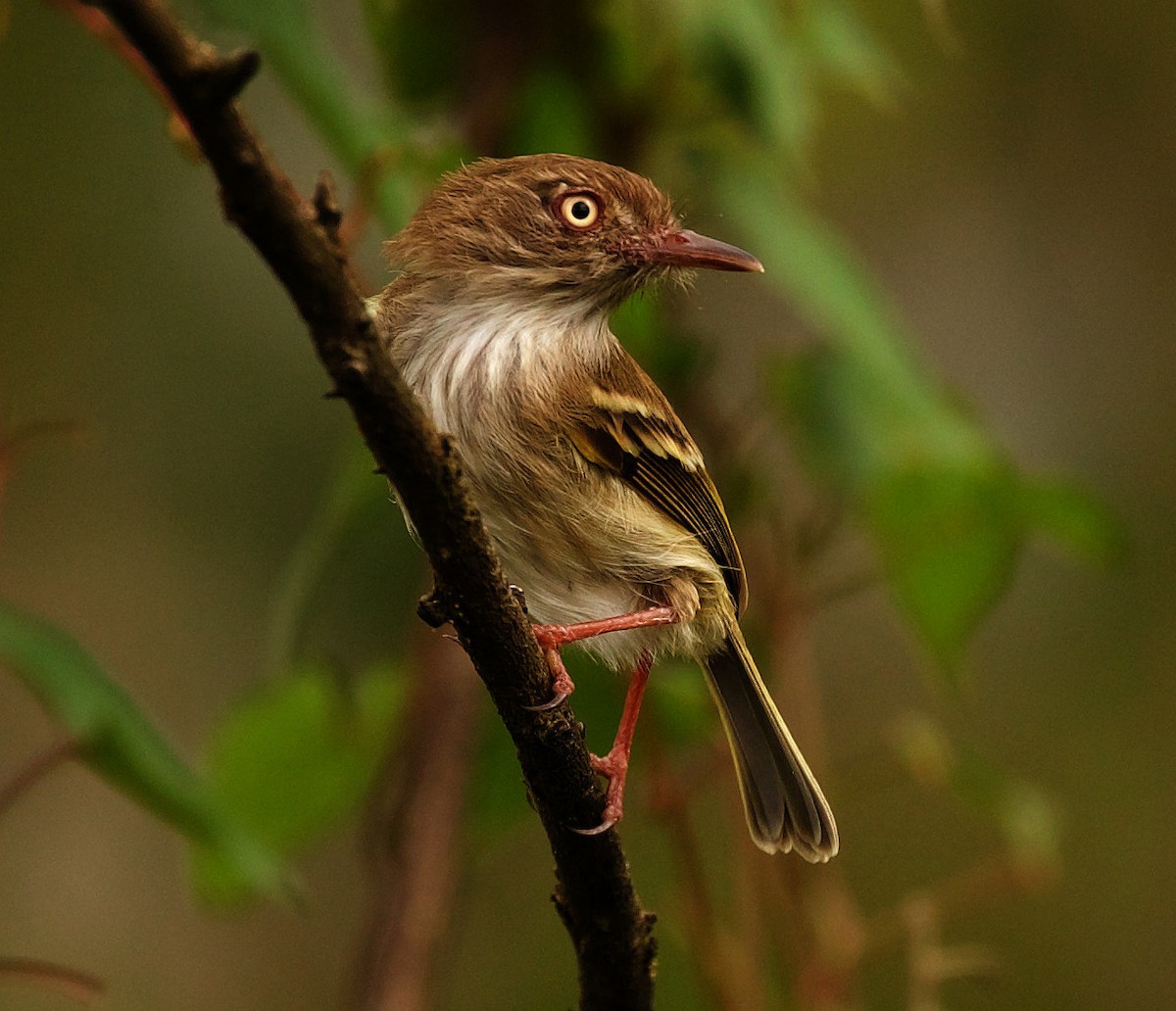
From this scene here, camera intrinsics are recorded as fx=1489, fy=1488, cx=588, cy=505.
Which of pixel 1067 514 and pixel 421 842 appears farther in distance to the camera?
pixel 421 842

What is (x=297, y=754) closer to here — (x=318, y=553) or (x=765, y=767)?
(x=318, y=553)

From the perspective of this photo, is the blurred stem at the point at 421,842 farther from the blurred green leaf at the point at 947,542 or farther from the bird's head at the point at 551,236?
the bird's head at the point at 551,236

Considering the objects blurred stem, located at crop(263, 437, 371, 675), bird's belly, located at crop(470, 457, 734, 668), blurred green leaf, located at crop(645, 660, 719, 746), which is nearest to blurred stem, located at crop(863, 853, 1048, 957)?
blurred green leaf, located at crop(645, 660, 719, 746)

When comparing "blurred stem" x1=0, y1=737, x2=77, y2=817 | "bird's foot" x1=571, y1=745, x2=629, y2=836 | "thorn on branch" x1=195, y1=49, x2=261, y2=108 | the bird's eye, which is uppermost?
the bird's eye

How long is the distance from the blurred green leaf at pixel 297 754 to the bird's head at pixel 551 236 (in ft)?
3.19

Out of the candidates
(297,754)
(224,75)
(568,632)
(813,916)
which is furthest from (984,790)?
(224,75)

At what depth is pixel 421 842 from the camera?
2.99 meters

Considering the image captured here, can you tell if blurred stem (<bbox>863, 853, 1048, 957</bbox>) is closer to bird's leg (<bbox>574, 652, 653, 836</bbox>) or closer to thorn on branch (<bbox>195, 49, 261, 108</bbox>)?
bird's leg (<bbox>574, 652, 653, 836</bbox>)

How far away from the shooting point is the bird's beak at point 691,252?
224cm

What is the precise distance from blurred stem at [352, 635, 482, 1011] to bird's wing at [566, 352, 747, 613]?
75 cm

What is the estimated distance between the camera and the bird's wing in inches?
87.8

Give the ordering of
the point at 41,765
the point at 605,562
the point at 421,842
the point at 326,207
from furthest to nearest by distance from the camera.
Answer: the point at 421,842, the point at 605,562, the point at 41,765, the point at 326,207

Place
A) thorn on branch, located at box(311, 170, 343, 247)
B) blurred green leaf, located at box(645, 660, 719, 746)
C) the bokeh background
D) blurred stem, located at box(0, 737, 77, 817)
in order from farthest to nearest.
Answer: the bokeh background → blurred green leaf, located at box(645, 660, 719, 746) → blurred stem, located at box(0, 737, 77, 817) → thorn on branch, located at box(311, 170, 343, 247)

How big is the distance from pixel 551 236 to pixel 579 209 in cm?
6
